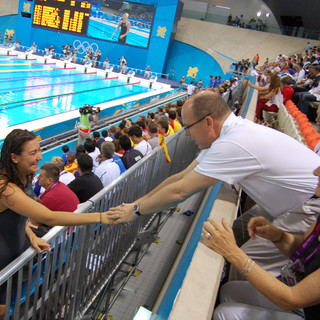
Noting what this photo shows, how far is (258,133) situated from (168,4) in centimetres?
2301

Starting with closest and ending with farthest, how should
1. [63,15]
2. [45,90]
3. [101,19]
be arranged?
1. [45,90]
2. [101,19]
3. [63,15]

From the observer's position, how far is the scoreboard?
22500 millimetres

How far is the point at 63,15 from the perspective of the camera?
23281 mm

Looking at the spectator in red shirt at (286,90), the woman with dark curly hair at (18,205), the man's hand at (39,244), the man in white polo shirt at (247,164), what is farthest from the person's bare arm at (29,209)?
the spectator in red shirt at (286,90)

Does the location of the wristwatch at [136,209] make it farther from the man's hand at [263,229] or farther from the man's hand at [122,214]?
the man's hand at [263,229]

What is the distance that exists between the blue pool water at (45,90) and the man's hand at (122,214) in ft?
26.2

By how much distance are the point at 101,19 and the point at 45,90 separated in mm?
12314

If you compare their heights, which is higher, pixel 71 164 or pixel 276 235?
pixel 276 235

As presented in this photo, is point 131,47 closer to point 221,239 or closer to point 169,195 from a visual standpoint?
point 169,195

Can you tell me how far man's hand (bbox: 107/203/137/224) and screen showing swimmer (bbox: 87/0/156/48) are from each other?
75.6ft

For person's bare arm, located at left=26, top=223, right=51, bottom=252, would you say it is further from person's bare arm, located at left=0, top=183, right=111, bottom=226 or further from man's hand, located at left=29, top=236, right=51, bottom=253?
person's bare arm, located at left=0, top=183, right=111, bottom=226

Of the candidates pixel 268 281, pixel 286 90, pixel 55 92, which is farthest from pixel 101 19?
pixel 268 281

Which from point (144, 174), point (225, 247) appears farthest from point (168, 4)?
point (225, 247)

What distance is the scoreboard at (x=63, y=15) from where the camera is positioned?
2250 cm
